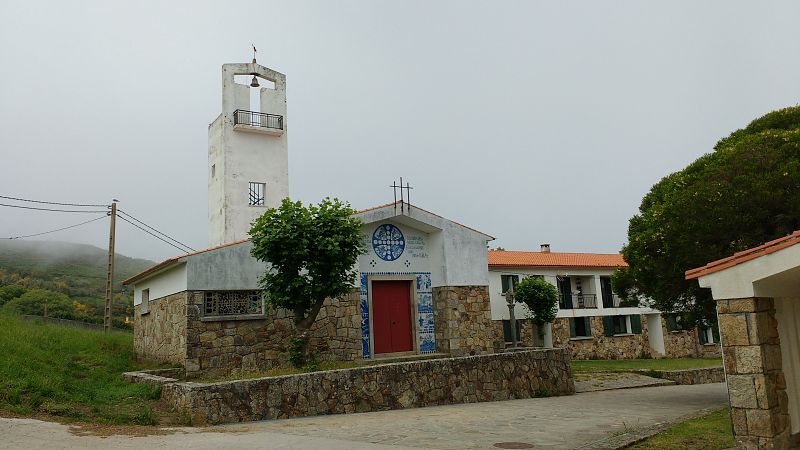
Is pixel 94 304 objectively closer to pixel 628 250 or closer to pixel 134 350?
pixel 134 350

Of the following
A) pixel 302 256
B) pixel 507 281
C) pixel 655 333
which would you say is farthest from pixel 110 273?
pixel 655 333

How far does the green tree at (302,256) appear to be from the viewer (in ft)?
44.1

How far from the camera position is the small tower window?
24.3 metres

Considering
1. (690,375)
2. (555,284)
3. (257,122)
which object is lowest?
(690,375)

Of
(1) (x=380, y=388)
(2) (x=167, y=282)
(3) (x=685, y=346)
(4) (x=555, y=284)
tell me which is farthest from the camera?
(3) (x=685, y=346)

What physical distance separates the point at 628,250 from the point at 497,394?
4788mm

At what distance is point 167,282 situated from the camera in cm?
1573

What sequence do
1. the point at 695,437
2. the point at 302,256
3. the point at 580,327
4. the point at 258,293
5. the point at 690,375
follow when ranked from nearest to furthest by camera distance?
1. the point at 695,437
2. the point at 302,256
3. the point at 258,293
4. the point at 690,375
5. the point at 580,327

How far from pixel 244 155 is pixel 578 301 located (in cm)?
1855

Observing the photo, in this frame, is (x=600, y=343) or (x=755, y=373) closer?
(x=755, y=373)

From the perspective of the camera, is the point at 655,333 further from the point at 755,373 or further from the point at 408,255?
the point at 755,373

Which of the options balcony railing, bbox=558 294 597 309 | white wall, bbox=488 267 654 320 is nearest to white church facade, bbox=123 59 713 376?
white wall, bbox=488 267 654 320

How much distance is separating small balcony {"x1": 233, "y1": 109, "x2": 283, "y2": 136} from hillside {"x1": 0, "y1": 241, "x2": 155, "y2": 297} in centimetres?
2351

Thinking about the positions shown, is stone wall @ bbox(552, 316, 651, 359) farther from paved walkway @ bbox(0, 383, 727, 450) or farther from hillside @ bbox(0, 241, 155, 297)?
→ hillside @ bbox(0, 241, 155, 297)
